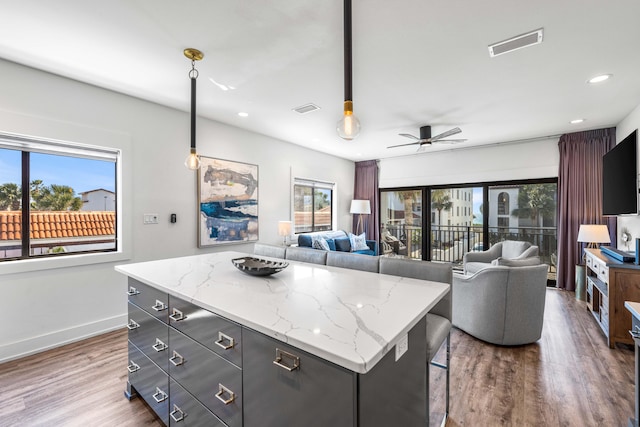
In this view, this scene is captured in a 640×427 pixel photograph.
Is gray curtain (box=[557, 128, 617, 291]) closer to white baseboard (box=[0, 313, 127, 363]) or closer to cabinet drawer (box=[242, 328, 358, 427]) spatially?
cabinet drawer (box=[242, 328, 358, 427])

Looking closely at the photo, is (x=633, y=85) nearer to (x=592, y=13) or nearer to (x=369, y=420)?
(x=592, y=13)

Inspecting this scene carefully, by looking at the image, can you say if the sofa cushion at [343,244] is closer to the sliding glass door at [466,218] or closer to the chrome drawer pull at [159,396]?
the sliding glass door at [466,218]

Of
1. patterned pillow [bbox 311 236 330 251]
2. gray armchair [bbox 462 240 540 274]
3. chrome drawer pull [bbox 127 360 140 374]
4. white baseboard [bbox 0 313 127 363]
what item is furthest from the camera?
patterned pillow [bbox 311 236 330 251]

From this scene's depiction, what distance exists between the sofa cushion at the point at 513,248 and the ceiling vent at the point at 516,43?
10.3 ft

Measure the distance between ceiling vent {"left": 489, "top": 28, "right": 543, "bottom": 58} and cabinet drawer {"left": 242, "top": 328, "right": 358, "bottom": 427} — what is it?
2.61m

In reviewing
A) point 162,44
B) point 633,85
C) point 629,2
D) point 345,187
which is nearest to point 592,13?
point 629,2

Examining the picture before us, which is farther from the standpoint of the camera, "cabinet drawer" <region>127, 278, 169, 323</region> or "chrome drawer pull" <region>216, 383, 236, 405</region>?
"cabinet drawer" <region>127, 278, 169, 323</region>

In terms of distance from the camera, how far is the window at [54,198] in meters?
2.61

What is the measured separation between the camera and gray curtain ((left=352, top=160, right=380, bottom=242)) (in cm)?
693

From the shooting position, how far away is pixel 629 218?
3.71 m

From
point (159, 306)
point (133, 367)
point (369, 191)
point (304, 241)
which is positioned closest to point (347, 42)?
point (159, 306)

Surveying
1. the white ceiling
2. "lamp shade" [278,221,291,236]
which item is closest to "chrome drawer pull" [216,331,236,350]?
the white ceiling

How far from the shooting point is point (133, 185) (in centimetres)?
325

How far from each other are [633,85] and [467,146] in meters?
2.71
